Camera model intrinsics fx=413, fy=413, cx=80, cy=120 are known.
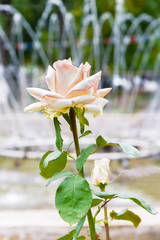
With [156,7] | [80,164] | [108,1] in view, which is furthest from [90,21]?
[80,164]

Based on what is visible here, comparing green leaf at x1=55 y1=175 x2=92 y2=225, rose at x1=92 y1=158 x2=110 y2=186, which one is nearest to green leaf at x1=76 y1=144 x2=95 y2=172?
green leaf at x1=55 y1=175 x2=92 y2=225

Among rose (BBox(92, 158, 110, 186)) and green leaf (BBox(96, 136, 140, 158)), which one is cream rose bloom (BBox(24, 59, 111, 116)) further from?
rose (BBox(92, 158, 110, 186))

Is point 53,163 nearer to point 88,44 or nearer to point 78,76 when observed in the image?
point 78,76

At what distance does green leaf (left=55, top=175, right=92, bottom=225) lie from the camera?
49 cm

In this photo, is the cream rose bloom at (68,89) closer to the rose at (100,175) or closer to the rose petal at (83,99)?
the rose petal at (83,99)

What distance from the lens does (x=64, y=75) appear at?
21.1 inches

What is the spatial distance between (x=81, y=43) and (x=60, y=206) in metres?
10.6

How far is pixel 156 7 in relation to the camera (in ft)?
39.0

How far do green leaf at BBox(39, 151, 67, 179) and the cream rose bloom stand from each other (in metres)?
0.07

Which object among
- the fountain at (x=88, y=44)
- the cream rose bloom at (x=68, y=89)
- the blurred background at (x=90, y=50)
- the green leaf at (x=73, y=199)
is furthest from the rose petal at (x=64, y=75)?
the fountain at (x=88, y=44)

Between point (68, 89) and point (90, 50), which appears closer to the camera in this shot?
point (68, 89)

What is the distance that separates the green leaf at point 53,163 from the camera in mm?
574

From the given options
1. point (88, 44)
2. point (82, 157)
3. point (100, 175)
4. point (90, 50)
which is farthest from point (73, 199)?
point (88, 44)

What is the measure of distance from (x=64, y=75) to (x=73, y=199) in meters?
0.16
